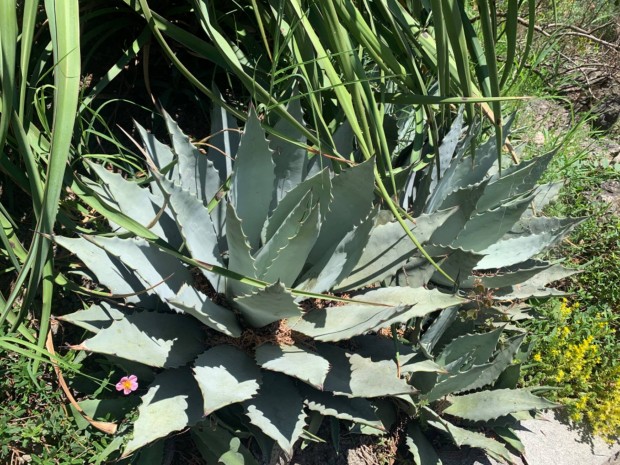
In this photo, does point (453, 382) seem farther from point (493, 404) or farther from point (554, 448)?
point (554, 448)

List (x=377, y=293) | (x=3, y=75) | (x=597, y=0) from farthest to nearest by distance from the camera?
(x=597, y=0) < (x=377, y=293) < (x=3, y=75)

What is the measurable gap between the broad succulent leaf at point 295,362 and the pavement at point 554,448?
750 mm

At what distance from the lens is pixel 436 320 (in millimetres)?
1764

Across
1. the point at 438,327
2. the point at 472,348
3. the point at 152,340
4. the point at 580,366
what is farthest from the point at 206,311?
the point at 580,366

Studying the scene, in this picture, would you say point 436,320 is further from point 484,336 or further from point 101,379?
point 101,379

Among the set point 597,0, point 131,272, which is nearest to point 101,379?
point 131,272

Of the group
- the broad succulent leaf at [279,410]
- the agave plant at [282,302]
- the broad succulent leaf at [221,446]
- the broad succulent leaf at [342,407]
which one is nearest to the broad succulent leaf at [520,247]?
the agave plant at [282,302]

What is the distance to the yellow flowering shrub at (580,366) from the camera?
7.02 feet

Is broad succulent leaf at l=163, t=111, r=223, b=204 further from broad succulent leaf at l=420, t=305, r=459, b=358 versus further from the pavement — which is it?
the pavement

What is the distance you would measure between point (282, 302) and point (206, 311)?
229mm

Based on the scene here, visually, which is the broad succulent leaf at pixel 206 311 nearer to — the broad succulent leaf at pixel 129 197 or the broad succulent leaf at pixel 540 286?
the broad succulent leaf at pixel 129 197

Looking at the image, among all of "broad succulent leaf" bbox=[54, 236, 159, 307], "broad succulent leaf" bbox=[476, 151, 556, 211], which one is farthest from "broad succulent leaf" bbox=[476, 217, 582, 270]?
"broad succulent leaf" bbox=[54, 236, 159, 307]

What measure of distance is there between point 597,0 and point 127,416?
12.8 feet

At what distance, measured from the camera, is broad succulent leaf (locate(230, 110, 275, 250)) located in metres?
1.48
